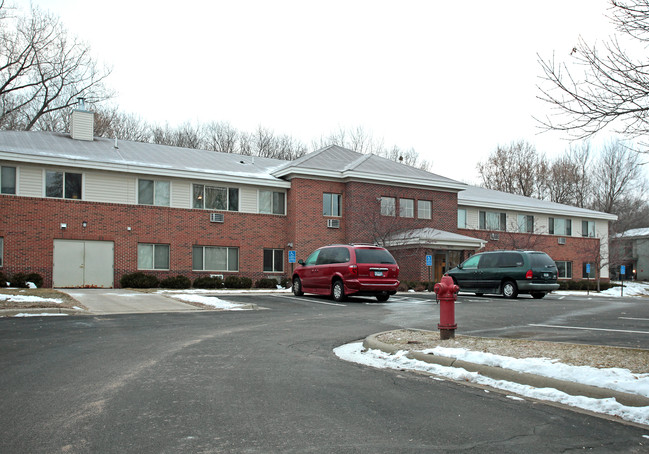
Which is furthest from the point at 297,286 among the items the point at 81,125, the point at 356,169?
the point at 81,125

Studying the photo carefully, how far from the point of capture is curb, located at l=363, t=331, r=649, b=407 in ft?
17.7

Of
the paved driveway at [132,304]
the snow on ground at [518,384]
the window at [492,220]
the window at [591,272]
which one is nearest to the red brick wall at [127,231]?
the paved driveway at [132,304]

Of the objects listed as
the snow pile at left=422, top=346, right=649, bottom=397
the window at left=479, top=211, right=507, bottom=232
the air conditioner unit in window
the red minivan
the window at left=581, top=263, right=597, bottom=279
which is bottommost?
the window at left=581, top=263, right=597, bottom=279

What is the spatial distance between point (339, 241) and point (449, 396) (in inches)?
1054

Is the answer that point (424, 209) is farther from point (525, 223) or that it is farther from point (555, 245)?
point (555, 245)

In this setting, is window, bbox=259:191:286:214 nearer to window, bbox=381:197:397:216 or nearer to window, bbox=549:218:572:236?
window, bbox=381:197:397:216

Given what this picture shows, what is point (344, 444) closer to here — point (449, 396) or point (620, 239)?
point (449, 396)

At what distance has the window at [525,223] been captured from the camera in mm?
42062

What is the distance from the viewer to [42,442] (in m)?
4.30

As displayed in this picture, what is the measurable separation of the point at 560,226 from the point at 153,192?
30.1m

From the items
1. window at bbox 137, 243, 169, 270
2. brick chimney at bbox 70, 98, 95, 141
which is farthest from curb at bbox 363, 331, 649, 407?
brick chimney at bbox 70, 98, 95, 141

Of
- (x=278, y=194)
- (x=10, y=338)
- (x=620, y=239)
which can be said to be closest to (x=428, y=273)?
(x=278, y=194)

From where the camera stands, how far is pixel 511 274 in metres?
22.0

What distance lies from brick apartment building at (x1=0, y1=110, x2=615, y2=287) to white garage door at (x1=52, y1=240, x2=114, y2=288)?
5cm
